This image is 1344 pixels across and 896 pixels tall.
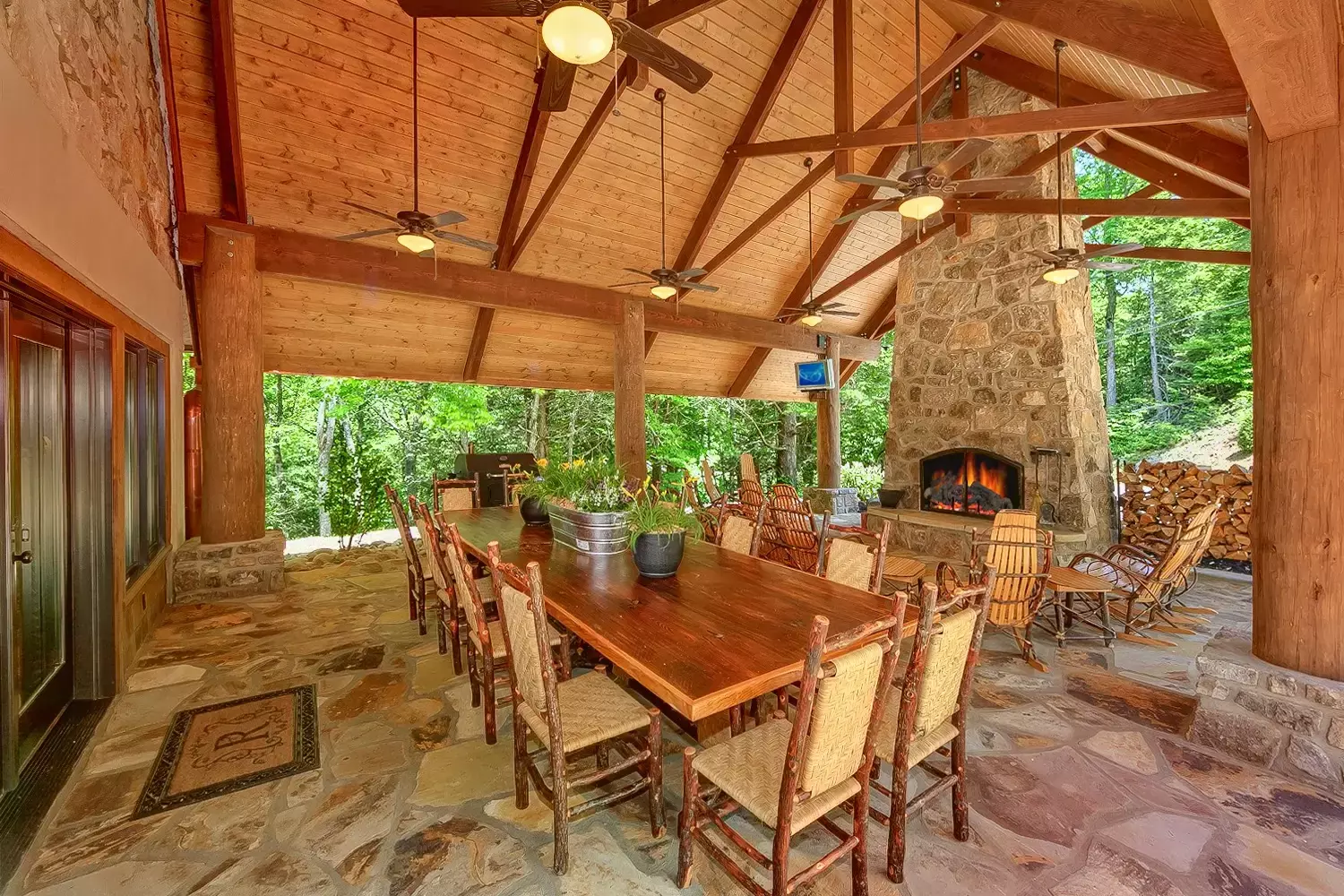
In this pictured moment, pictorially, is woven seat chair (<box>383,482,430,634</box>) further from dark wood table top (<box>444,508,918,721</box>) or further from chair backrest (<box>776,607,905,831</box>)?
chair backrest (<box>776,607,905,831</box>)

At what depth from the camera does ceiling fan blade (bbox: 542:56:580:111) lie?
330 cm

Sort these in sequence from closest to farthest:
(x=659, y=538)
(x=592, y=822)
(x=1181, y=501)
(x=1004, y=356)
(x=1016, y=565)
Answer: (x=592, y=822)
(x=659, y=538)
(x=1016, y=565)
(x=1181, y=501)
(x=1004, y=356)

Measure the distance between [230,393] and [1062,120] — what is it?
6.93 m

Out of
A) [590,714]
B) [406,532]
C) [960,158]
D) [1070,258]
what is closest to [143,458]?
[406,532]

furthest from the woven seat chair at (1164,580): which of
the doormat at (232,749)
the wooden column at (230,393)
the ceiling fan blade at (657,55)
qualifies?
the wooden column at (230,393)

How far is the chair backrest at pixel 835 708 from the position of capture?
1331 millimetres

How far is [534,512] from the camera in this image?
3.93 meters

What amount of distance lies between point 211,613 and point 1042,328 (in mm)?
8423

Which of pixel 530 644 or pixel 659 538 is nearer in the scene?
pixel 530 644

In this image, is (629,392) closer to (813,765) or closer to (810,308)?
(810,308)

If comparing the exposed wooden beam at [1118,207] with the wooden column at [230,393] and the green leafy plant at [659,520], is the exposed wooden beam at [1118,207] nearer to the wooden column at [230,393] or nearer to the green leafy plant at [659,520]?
the green leafy plant at [659,520]

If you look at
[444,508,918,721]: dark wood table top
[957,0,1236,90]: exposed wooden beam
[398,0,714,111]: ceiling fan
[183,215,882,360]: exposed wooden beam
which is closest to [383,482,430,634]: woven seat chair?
[444,508,918,721]: dark wood table top

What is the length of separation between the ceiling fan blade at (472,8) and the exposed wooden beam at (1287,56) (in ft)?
8.48

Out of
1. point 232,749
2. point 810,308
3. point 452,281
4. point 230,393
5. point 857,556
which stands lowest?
point 232,749
